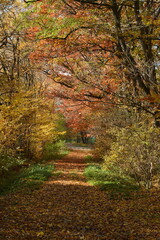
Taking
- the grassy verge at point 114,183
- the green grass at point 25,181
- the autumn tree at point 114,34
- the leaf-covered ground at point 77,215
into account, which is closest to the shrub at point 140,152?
the grassy verge at point 114,183

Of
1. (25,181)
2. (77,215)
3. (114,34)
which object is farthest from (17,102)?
(77,215)

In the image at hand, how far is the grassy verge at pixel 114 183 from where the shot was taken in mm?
8010

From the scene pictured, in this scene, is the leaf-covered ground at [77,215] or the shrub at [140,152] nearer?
the leaf-covered ground at [77,215]

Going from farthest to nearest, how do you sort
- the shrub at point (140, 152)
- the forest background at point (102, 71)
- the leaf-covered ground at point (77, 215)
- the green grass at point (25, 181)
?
the green grass at point (25, 181) → the shrub at point (140, 152) → the forest background at point (102, 71) → the leaf-covered ground at point (77, 215)

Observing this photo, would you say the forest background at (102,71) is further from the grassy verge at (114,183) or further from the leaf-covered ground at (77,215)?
the leaf-covered ground at (77,215)

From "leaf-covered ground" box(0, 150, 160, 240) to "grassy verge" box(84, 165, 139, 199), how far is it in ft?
1.01

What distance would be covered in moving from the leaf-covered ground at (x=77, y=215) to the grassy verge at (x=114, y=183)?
309 mm

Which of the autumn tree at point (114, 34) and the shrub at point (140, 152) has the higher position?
the autumn tree at point (114, 34)

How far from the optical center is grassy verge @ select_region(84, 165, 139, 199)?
8010 millimetres

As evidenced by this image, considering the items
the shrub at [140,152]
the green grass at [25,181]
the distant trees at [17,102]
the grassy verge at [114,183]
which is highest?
the distant trees at [17,102]

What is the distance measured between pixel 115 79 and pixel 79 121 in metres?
10.1

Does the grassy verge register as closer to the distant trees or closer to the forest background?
the forest background

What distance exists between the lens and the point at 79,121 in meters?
20.1

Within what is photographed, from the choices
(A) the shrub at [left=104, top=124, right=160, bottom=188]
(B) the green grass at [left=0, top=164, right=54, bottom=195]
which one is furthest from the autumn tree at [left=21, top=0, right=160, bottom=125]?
(B) the green grass at [left=0, top=164, right=54, bottom=195]
